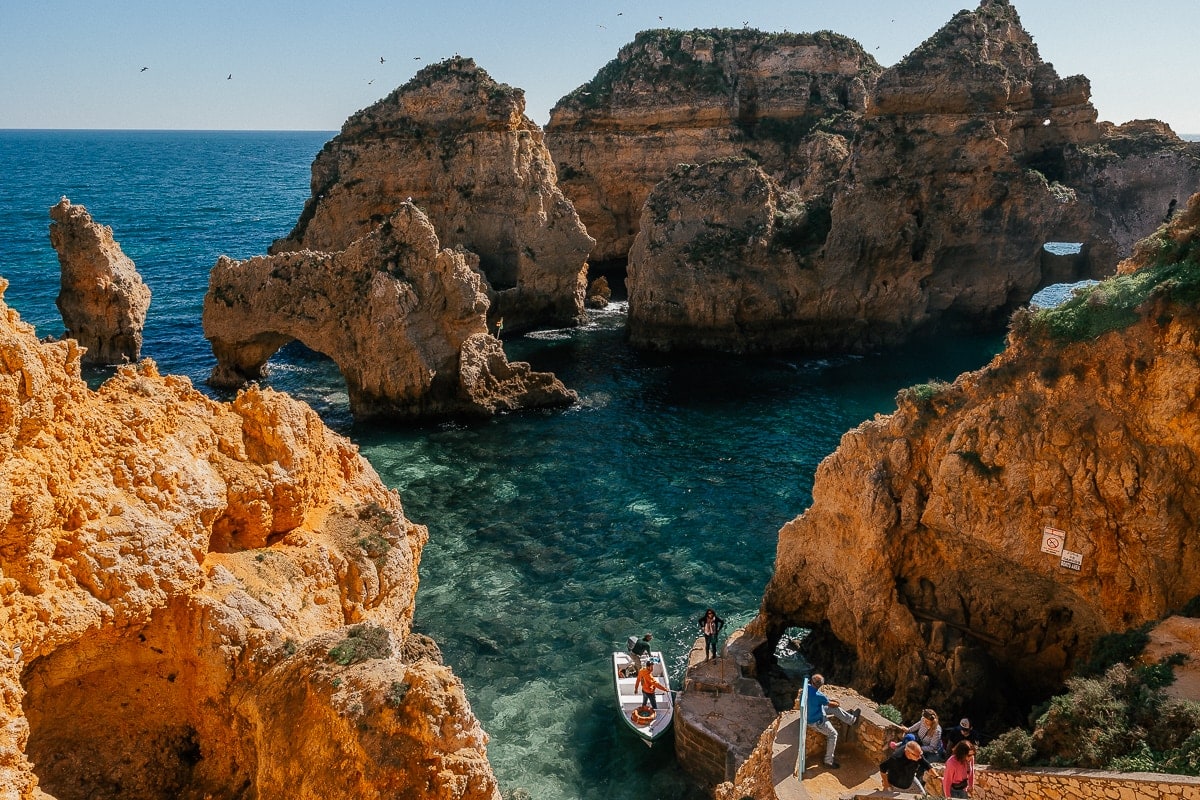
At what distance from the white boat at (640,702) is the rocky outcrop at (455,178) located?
30.3 m

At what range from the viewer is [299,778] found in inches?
356

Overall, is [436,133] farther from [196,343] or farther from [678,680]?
[678,680]

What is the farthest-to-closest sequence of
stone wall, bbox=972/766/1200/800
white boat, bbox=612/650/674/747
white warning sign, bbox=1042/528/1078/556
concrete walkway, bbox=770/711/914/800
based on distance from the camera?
1. white boat, bbox=612/650/674/747
2. white warning sign, bbox=1042/528/1078/556
3. concrete walkway, bbox=770/711/914/800
4. stone wall, bbox=972/766/1200/800

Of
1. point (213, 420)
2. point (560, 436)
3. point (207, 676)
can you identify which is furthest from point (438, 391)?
point (207, 676)

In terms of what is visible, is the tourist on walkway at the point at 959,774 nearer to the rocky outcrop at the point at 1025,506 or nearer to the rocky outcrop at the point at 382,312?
the rocky outcrop at the point at 1025,506

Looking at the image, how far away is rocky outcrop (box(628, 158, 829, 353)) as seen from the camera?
4491 centimetres

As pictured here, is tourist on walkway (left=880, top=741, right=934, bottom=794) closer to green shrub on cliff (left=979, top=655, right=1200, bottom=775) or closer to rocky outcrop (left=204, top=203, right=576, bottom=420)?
green shrub on cliff (left=979, top=655, right=1200, bottom=775)

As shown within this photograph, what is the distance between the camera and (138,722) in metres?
10.2

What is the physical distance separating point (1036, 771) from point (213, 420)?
481 inches

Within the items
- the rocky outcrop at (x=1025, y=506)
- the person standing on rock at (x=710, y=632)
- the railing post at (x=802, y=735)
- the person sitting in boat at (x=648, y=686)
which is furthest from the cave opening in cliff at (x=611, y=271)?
the railing post at (x=802, y=735)

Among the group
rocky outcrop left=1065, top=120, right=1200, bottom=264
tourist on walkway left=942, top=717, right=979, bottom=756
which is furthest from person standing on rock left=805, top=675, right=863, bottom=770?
rocky outcrop left=1065, top=120, right=1200, bottom=264

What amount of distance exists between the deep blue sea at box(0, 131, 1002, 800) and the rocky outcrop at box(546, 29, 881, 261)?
12.7 meters

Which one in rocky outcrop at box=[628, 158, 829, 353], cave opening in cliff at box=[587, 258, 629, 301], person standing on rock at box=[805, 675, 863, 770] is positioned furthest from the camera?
cave opening in cliff at box=[587, 258, 629, 301]

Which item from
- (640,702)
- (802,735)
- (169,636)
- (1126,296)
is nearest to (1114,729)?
(802,735)
